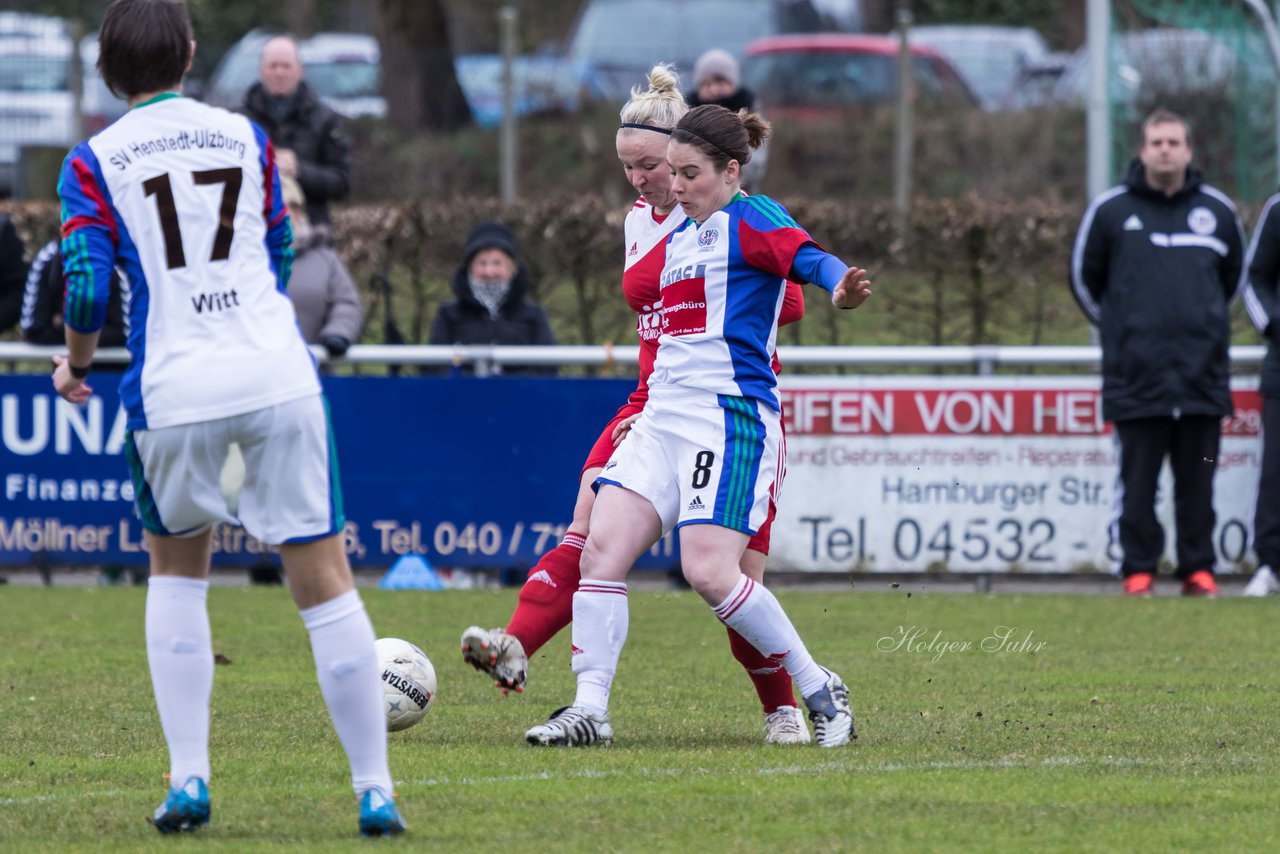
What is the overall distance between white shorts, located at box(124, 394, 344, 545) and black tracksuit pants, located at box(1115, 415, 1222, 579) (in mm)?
7165

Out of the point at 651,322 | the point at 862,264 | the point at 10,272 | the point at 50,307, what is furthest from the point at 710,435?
the point at 862,264

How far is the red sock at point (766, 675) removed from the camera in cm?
662

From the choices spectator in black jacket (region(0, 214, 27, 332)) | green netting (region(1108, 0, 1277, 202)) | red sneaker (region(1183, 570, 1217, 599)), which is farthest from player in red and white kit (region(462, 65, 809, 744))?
green netting (region(1108, 0, 1277, 202))

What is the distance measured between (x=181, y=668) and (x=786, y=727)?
2313mm

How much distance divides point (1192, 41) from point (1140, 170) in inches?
146

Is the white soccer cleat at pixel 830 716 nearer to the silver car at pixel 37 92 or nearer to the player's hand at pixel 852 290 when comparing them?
the player's hand at pixel 852 290

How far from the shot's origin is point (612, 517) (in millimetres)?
6418

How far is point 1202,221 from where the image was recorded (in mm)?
11180

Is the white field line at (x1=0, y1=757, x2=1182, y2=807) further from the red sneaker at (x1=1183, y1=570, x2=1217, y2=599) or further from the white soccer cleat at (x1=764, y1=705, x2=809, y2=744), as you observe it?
the red sneaker at (x1=1183, y1=570, x2=1217, y2=599)

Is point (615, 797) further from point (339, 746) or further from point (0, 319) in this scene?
point (0, 319)

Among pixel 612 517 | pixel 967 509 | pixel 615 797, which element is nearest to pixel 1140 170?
pixel 967 509

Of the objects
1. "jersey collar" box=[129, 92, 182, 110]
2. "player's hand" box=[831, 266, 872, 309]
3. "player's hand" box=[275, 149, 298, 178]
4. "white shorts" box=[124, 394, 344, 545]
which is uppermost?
"jersey collar" box=[129, 92, 182, 110]

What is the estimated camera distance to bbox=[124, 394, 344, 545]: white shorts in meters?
4.75

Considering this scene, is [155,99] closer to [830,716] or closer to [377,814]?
[377,814]
